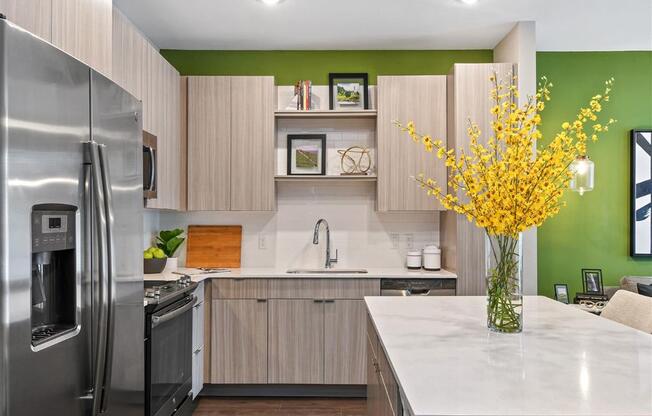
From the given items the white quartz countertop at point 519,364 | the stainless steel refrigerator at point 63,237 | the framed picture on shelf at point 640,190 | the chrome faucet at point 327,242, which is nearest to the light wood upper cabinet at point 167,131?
the chrome faucet at point 327,242

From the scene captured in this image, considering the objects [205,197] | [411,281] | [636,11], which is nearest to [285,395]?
[411,281]

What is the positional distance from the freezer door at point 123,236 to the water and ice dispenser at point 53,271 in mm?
148

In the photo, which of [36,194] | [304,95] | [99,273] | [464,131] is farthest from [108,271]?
[464,131]

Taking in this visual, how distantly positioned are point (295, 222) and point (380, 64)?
1.50 m

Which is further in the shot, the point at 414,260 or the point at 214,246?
the point at 214,246

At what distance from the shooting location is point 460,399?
1.16 metres

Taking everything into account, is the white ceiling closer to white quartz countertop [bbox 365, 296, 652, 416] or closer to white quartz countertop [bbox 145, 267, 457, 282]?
white quartz countertop [bbox 145, 267, 457, 282]

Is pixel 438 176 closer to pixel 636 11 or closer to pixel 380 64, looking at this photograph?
pixel 380 64

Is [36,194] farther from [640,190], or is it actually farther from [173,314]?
[640,190]

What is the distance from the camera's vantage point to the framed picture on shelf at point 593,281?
4.16m

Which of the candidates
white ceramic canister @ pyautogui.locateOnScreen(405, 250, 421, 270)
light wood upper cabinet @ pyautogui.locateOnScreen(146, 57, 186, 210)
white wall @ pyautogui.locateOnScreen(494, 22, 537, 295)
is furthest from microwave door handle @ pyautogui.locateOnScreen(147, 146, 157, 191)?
white wall @ pyautogui.locateOnScreen(494, 22, 537, 295)

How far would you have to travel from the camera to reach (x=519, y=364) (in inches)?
57.1

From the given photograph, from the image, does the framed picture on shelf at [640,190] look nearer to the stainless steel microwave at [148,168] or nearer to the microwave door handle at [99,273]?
the stainless steel microwave at [148,168]

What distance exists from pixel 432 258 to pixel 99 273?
9.52ft
